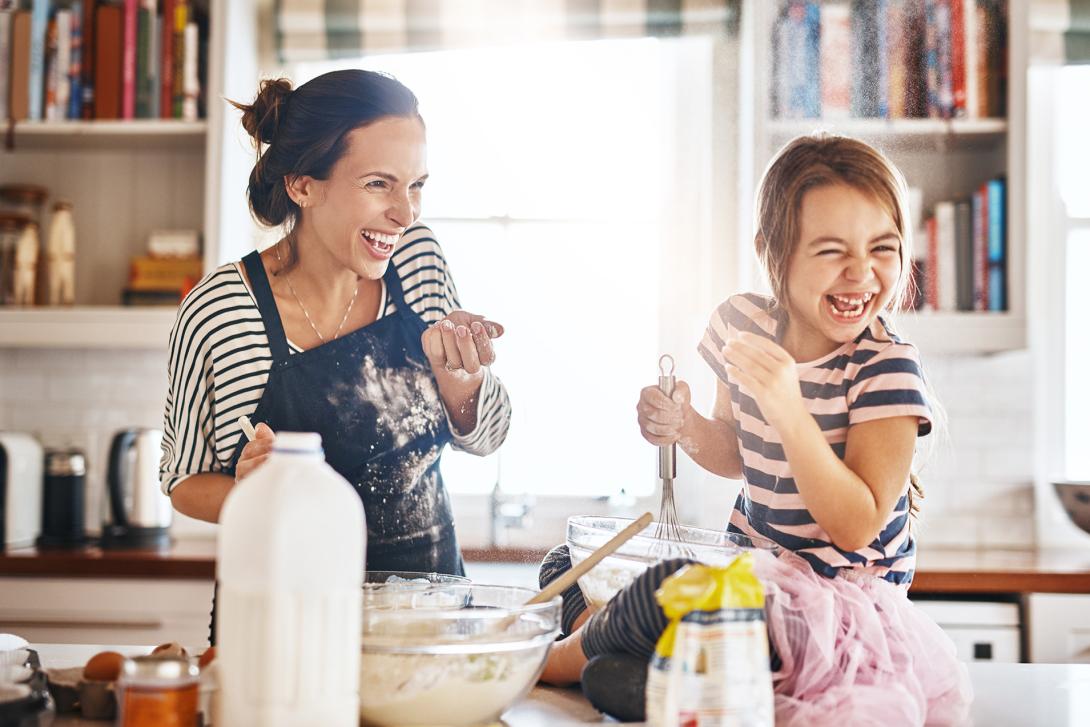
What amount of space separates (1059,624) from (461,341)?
143 centimetres

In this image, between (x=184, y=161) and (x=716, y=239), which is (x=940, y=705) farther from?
(x=184, y=161)

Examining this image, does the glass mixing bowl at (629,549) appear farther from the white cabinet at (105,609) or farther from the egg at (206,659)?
the white cabinet at (105,609)

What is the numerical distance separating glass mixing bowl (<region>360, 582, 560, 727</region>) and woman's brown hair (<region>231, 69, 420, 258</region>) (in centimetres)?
65

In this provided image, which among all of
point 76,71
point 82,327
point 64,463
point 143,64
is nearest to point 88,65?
point 76,71

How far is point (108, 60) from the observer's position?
2398 mm

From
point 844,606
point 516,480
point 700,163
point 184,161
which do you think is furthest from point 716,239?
point 184,161

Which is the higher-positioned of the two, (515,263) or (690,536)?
(515,263)

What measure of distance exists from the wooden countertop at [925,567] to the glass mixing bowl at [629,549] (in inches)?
42.8

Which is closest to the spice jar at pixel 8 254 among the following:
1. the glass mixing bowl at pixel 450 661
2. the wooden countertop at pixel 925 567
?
the wooden countertop at pixel 925 567

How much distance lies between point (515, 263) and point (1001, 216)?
1190mm

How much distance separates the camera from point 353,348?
137 cm

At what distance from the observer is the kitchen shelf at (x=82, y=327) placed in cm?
236

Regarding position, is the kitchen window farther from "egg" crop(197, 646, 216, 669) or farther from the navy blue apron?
"egg" crop(197, 646, 216, 669)

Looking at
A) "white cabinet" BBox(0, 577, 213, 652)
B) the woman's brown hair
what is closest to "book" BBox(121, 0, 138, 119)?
"white cabinet" BBox(0, 577, 213, 652)
